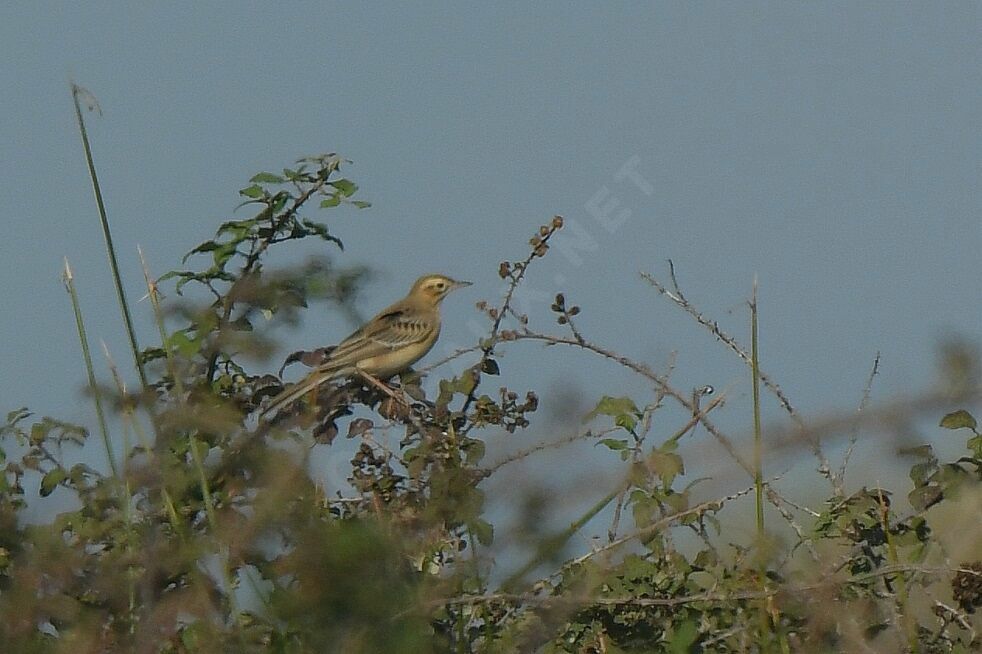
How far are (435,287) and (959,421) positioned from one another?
698 centimetres

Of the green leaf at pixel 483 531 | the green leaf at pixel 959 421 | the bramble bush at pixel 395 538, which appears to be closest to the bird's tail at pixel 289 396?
the bramble bush at pixel 395 538

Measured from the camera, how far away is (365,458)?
407 cm

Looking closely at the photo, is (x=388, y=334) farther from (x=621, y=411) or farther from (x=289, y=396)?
(x=621, y=411)

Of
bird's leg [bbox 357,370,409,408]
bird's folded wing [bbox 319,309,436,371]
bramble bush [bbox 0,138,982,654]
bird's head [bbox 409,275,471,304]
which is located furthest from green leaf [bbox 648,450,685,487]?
bird's head [bbox 409,275,471,304]

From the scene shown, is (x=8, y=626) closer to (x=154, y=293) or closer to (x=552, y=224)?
(x=154, y=293)

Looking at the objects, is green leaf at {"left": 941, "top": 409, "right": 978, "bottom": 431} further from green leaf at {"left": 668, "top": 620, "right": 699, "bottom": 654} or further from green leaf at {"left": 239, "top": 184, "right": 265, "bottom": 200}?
green leaf at {"left": 239, "top": 184, "right": 265, "bottom": 200}

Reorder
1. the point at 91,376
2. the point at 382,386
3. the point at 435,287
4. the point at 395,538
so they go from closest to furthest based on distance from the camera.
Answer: the point at 395,538 → the point at 91,376 → the point at 382,386 → the point at 435,287

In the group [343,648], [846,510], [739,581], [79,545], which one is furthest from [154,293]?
[343,648]

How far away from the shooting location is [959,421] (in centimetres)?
367

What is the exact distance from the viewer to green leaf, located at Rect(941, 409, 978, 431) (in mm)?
3670

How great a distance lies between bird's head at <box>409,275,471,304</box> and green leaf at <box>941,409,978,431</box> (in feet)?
22.2

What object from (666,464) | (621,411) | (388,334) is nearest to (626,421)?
(621,411)

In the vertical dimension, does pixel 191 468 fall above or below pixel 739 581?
above

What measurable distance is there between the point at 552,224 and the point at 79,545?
6.47 feet
